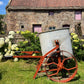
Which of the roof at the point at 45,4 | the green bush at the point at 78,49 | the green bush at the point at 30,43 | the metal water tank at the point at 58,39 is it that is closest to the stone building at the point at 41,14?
the roof at the point at 45,4

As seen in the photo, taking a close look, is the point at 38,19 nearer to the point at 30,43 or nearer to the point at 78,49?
the point at 30,43

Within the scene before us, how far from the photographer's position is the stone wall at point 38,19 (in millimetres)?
10562

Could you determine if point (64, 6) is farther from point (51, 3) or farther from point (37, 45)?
point (37, 45)

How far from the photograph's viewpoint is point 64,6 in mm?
10852

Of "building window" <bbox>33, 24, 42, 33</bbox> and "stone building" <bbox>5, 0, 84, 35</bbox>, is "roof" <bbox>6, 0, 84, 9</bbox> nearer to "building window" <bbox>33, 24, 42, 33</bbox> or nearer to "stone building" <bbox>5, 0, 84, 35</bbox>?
"stone building" <bbox>5, 0, 84, 35</bbox>

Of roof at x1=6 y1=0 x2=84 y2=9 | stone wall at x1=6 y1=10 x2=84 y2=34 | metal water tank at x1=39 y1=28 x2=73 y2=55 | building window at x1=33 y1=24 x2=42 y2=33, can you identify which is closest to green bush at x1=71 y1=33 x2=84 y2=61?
metal water tank at x1=39 y1=28 x2=73 y2=55

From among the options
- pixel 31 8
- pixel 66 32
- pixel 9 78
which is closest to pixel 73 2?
pixel 31 8

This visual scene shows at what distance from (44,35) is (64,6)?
9.17m

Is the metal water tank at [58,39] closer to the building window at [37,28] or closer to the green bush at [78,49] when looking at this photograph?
the green bush at [78,49]

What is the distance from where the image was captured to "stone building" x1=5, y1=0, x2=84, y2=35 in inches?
413

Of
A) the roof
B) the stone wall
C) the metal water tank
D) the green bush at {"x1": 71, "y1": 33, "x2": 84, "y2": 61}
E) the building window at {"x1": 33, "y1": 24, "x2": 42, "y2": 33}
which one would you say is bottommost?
the green bush at {"x1": 71, "y1": 33, "x2": 84, "y2": 61}

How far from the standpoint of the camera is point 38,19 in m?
10.8

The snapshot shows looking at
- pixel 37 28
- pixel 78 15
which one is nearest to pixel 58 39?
pixel 37 28

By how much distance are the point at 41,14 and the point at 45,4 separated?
1.26 meters
